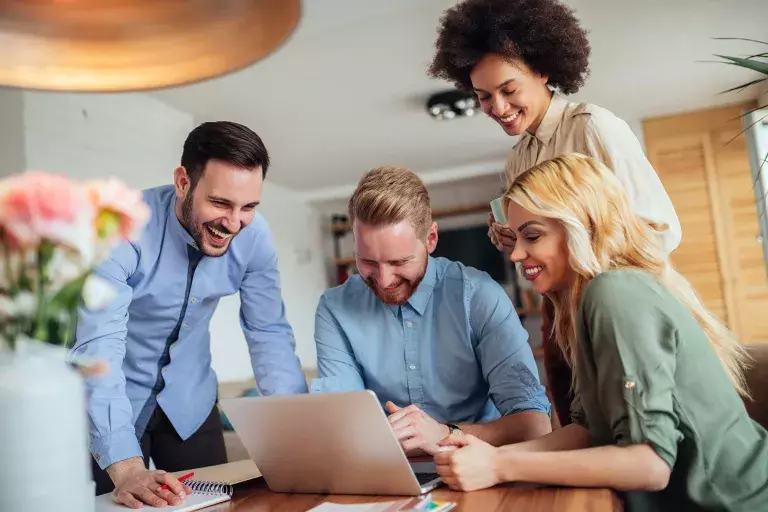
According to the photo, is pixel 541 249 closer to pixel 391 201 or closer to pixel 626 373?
pixel 626 373

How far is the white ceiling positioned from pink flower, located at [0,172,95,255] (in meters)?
2.00

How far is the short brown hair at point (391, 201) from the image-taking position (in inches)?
58.3

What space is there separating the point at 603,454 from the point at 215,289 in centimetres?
108

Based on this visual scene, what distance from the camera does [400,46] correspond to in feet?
11.6

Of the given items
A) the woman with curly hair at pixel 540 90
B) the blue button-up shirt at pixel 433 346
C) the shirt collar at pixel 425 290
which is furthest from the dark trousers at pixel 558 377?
the shirt collar at pixel 425 290

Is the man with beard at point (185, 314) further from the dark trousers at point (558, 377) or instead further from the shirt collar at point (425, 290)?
the dark trousers at point (558, 377)

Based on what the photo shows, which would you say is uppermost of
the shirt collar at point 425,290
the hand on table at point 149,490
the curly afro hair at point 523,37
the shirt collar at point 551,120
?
the curly afro hair at point 523,37

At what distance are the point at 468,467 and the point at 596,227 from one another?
0.41 m

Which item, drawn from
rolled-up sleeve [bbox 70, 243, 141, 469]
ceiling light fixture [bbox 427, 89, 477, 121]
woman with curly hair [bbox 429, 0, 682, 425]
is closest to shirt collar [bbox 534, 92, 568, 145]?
woman with curly hair [bbox 429, 0, 682, 425]

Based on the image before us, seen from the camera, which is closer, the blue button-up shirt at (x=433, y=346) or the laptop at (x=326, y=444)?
the laptop at (x=326, y=444)

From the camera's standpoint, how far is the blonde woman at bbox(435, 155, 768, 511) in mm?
900

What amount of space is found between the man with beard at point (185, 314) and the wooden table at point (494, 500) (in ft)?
1.04

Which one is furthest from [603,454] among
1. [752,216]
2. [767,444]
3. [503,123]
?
[752,216]

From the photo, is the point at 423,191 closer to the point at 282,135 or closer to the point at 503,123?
the point at 503,123
